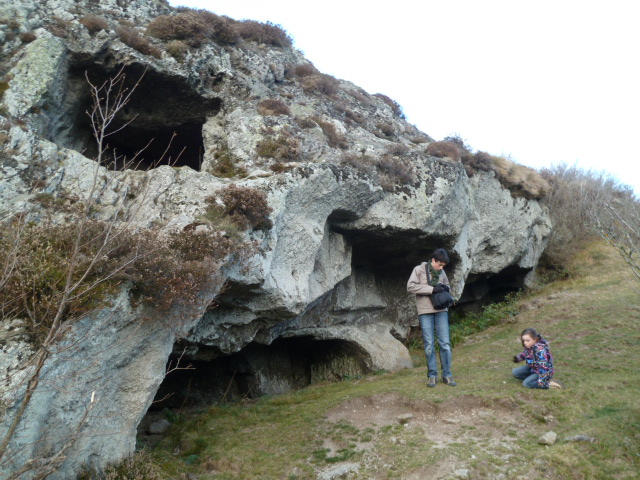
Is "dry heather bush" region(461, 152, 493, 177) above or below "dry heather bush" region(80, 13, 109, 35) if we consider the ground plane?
below

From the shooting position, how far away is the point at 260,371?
14516 mm

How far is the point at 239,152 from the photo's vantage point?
13.0m

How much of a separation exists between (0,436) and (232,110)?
34.5ft

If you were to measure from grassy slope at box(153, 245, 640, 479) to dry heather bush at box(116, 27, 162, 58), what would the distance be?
9.68m

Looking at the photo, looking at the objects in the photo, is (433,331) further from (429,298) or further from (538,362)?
(538,362)

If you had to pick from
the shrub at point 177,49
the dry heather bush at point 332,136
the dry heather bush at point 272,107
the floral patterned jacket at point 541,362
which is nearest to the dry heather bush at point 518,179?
the dry heather bush at point 332,136

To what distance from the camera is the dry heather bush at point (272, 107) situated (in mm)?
14422

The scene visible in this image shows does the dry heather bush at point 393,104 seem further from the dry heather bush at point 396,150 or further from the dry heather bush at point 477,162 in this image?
the dry heather bush at point 396,150

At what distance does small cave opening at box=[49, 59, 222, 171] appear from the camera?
43.9 ft

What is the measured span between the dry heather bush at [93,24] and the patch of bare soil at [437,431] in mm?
11856

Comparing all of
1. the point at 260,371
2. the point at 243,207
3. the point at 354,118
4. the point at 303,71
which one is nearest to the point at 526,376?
the point at 243,207

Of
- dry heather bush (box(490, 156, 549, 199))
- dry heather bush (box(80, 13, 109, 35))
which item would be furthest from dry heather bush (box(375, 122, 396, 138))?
dry heather bush (box(80, 13, 109, 35))

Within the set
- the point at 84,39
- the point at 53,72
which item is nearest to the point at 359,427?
the point at 53,72

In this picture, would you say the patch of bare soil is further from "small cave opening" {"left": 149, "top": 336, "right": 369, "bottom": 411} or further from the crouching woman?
"small cave opening" {"left": 149, "top": 336, "right": 369, "bottom": 411}
